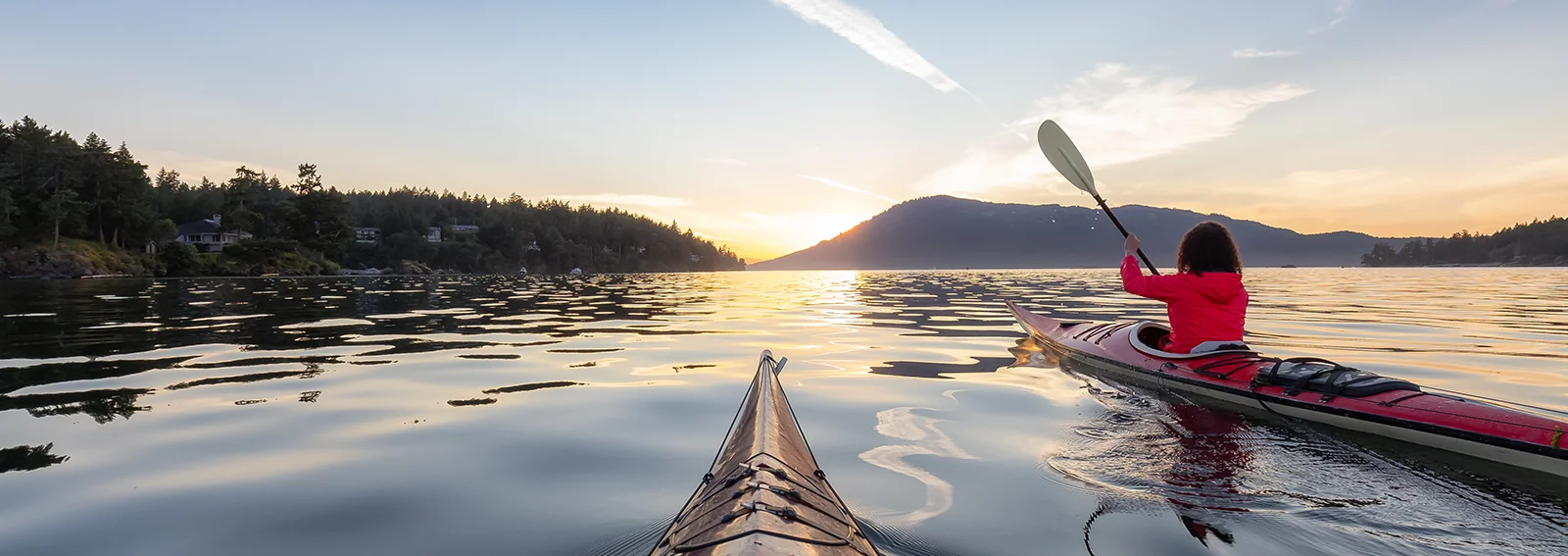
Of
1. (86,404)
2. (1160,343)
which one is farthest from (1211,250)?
(86,404)

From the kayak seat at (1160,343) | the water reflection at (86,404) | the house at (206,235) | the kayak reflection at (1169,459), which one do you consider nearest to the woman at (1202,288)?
the kayak seat at (1160,343)

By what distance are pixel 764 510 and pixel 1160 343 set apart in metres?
7.99

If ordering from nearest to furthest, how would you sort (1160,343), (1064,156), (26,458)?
1. (26,458)
2. (1160,343)
3. (1064,156)

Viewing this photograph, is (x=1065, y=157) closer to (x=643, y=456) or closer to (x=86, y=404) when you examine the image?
(x=643, y=456)

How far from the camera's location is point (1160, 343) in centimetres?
842

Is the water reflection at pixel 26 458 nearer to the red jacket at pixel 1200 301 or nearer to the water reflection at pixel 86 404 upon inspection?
the water reflection at pixel 86 404

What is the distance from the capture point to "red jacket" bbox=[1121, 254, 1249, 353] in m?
6.76

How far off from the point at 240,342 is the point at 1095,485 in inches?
508

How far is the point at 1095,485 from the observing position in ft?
13.5

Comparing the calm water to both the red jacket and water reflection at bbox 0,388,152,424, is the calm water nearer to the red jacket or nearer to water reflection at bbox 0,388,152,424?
water reflection at bbox 0,388,152,424

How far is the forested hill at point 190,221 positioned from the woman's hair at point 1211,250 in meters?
75.4

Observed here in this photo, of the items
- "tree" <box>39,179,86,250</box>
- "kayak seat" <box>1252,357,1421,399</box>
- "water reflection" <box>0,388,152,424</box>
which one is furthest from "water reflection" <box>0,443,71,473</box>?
"tree" <box>39,179,86,250</box>

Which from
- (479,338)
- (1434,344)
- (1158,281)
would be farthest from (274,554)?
(1434,344)

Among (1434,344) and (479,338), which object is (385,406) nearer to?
(479,338)
